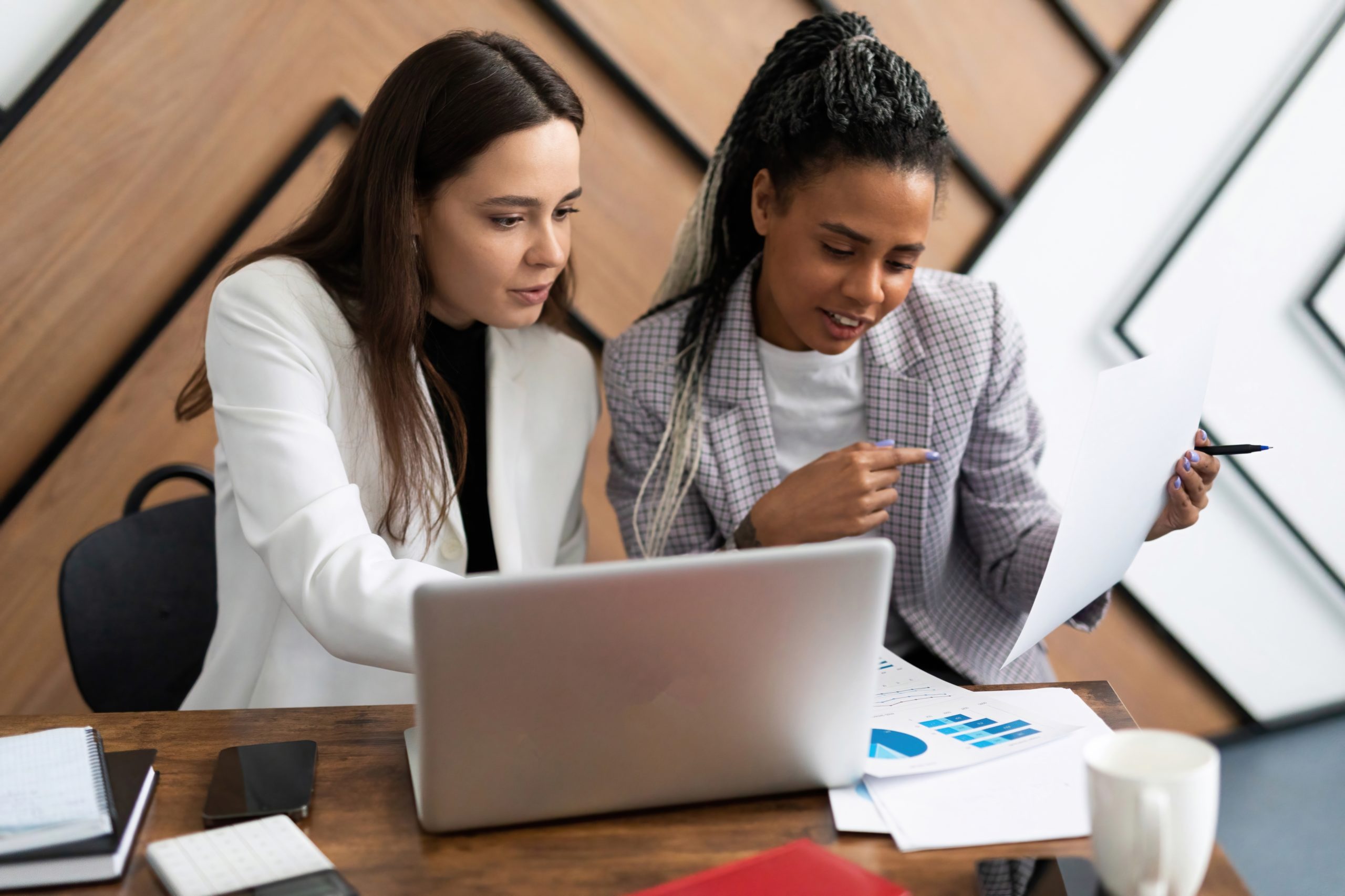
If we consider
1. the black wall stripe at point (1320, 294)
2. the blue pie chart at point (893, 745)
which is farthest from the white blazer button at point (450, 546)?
the black wall stripe at point (1320, 294)

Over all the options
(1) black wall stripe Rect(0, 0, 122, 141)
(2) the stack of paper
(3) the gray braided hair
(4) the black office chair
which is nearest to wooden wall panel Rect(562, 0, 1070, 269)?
(3) the gray braided hair

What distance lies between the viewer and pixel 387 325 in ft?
4.42

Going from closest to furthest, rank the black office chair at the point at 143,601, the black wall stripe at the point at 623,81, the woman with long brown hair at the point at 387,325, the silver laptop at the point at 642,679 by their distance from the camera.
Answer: the silver laptop at the point at 642,679
the woman with long brown hair at the point at 387,325
the black office chair at the point at 143,601
the black wall stripe at the point at 623,81

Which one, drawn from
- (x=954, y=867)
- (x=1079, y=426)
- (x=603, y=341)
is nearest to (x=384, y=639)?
(x=954, y=867)

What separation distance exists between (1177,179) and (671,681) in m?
1.77

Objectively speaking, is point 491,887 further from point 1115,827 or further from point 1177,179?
point 1177,179

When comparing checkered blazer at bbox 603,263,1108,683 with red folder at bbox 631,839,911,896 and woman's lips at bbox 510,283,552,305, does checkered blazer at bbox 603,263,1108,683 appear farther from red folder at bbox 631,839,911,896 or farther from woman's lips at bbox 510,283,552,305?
red folder at bbox 631,839,911,896

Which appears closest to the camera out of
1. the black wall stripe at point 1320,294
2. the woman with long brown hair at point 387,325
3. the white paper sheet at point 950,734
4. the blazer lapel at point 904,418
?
the white paper sheet at point 950,734

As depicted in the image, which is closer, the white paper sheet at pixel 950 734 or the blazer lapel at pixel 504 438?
the white paper sheet at pixel 950 734

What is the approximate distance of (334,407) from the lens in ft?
4.41

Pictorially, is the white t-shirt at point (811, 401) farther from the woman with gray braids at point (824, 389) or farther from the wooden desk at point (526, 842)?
the wooden desk at point (526, 842)

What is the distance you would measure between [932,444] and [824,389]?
17cm

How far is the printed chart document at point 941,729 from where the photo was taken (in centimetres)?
90

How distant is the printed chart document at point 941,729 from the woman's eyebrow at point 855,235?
54 centimetres
